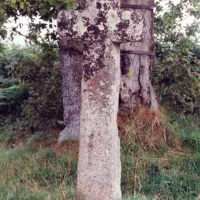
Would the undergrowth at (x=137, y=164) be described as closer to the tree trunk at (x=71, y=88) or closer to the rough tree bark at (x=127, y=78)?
the rough tree bark at (x=127, y=78)

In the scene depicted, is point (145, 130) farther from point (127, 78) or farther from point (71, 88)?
point (71, 88)

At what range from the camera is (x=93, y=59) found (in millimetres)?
4938

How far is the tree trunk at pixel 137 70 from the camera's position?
8.08 metres

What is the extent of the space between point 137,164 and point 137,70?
6.99ft

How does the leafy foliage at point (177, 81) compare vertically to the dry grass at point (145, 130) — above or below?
above

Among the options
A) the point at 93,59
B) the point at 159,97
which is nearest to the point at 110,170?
the point at 93,59

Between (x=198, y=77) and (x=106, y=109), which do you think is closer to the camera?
(x=106, y=109)

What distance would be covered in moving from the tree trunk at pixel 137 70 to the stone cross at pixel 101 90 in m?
3.09

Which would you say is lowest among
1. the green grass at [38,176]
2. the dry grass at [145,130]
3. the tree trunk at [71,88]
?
the green grass at [38,176]

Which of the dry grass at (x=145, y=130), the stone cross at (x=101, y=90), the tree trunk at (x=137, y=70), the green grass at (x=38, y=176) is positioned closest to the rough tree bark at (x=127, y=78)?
the tree trunk at (x=137, y=70)

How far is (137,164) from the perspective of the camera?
6.62 meters

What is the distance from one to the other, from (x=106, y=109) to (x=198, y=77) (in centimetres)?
474

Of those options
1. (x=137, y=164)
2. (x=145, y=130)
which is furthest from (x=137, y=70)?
(x=137, y=164)

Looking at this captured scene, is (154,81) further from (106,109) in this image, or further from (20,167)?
(106,109)
